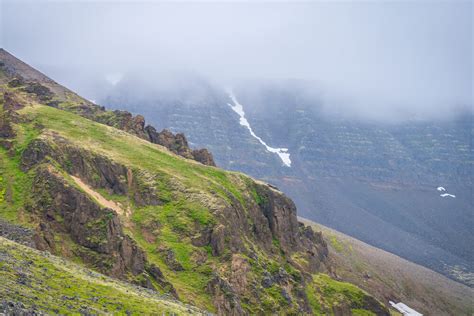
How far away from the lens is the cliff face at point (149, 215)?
70375mm

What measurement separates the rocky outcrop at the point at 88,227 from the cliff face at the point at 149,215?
0.45 feet

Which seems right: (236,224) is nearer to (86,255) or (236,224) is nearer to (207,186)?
(207,186)

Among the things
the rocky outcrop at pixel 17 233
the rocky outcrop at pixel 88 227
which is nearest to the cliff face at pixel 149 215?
the rocky outcrop at pixel 88 227

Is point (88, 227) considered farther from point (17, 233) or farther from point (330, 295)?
point (330, 295)

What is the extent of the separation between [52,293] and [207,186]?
59866 mm

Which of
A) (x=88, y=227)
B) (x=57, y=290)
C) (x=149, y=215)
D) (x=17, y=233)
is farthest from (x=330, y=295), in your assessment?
(x=57, y=290)

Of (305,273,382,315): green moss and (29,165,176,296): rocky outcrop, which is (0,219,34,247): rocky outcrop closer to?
(29,165,176,296): rocky outcrop

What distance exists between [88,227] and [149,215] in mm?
18274

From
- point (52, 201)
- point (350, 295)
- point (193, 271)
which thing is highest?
point (52, 201)

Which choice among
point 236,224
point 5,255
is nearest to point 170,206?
point 236,224

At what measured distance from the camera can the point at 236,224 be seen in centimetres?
9800

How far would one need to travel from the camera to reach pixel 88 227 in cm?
7050

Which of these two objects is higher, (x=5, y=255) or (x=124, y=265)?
(x=5, y=255)

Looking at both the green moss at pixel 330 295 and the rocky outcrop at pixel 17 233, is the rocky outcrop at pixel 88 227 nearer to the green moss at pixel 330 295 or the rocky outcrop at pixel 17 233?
the rocky outcrop at pixel 17 233
